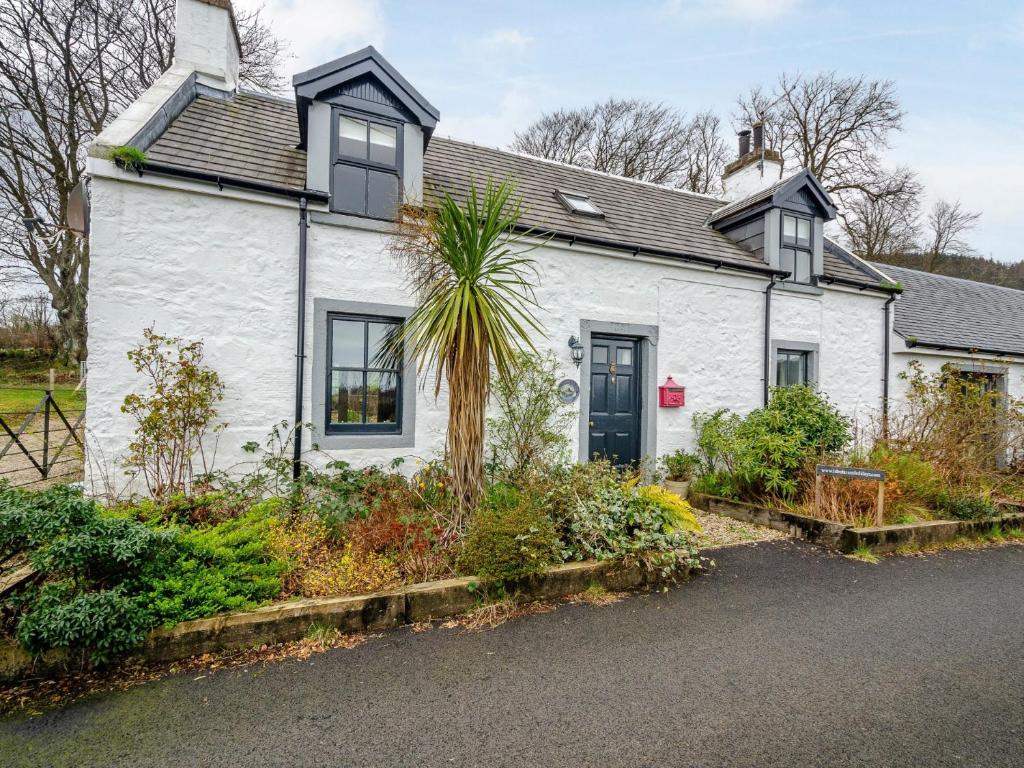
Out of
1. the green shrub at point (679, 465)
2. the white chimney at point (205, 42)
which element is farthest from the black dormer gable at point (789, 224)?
the white chimney at point (205, 42)

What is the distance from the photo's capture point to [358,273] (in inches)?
246

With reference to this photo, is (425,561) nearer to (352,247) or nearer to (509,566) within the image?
(509,566)

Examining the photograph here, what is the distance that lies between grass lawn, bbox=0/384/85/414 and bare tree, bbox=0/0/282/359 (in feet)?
9.96

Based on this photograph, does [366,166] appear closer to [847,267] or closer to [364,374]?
[364,374]

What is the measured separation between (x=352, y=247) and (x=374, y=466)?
110 inches

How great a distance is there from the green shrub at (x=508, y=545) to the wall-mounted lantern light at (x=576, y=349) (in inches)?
133

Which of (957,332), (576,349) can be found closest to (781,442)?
(576,349)

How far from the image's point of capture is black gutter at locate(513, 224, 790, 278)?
7309mm

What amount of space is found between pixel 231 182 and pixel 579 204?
5.50m

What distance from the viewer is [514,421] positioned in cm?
664

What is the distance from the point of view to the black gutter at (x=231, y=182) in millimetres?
5316

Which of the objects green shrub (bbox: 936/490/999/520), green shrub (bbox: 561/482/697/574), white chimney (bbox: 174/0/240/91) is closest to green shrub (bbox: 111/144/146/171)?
white chimney (bbox: 174/0/240/91)

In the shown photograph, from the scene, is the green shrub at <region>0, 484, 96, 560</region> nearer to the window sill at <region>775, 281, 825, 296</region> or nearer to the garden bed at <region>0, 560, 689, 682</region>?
the garden bed at <region>0, 560, 689, 682</region>

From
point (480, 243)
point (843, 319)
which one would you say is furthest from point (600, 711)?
point (843, 319)
